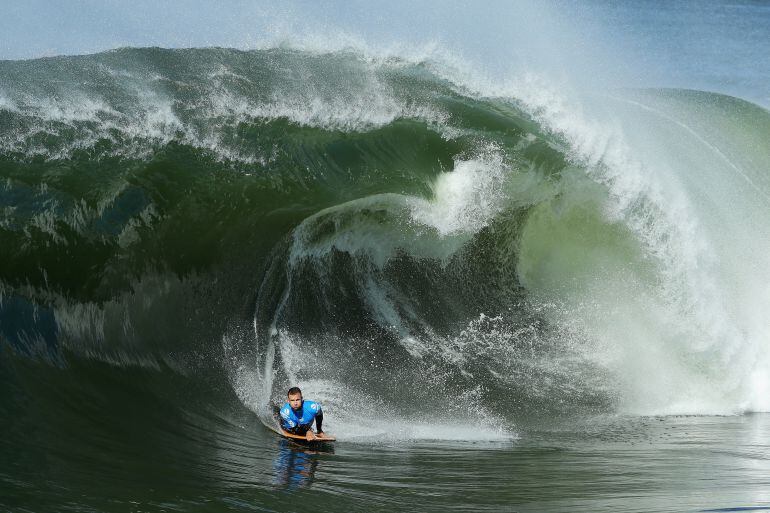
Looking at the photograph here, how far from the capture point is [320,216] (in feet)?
34.8

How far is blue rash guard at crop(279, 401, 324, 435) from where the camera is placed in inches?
306

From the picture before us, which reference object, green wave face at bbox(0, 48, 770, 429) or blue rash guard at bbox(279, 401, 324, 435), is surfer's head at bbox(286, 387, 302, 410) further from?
green wave face at bbox(0, 48, 770, 429)

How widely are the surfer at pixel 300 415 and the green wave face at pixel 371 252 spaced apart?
1.03 meters

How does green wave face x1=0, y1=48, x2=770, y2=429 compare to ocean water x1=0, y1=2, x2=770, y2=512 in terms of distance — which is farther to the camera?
green wave face x1=0, y1=48, x2=770, y2=429

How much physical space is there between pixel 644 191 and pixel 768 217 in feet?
13.0

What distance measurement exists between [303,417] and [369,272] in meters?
2.90

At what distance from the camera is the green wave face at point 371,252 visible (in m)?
9.48

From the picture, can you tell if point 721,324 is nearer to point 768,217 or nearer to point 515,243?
point 515,243

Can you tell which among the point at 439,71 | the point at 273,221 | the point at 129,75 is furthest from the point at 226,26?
the point at 273,221

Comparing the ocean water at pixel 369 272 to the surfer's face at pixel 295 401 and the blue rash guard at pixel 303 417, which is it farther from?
the surfer's face at pixel 295 401

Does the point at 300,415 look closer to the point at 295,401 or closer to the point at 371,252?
the point at 295,401

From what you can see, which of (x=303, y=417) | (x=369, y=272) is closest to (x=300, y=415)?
(x=303, y=417)

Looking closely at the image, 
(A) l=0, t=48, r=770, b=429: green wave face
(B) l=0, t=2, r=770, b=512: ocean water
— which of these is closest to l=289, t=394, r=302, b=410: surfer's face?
(B) l=0, t=2, r=770, b=512: ocean water

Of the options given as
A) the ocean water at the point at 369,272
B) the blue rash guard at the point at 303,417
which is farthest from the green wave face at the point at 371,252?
the blue rash guard at the point at 303,417
